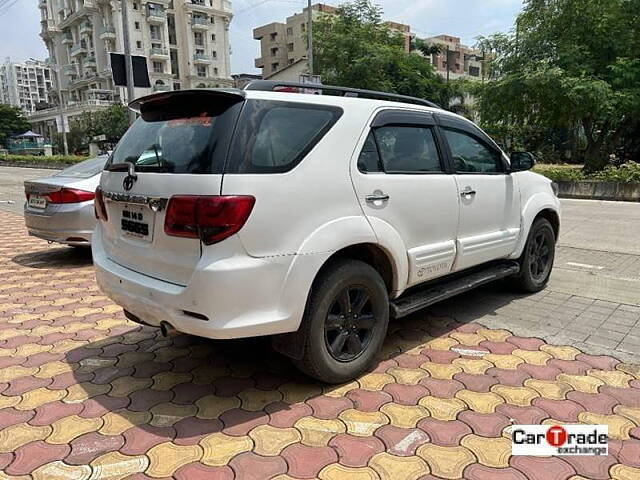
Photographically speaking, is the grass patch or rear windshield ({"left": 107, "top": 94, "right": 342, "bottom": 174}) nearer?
rear windshield ({"left": 107, "top": 94, "right": 342, "bottom": 174})

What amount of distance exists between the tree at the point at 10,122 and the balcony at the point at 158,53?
25089 mm

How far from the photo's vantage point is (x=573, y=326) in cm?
406

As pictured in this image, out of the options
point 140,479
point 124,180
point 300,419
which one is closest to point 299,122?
point 124,180

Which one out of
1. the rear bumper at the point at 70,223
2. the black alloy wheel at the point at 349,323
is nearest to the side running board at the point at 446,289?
the black alloy wheel at the point at 349,323

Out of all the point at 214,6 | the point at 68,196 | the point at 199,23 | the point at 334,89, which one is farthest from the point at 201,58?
the point at 334,89

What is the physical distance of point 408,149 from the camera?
3.50 meters

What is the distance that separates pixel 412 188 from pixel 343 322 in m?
1.04

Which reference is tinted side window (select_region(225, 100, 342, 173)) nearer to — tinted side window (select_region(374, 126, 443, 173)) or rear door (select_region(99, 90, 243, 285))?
rear door (select_region(99, 90, 243, 285))

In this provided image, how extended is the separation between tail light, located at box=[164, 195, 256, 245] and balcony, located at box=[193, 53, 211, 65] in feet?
272

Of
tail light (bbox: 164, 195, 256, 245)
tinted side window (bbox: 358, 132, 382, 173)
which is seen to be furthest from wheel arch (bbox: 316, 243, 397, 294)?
tail light (bbox: 164, 195, 256, 245)

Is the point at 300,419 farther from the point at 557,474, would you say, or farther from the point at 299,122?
the point at 299,122

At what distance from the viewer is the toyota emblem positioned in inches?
115

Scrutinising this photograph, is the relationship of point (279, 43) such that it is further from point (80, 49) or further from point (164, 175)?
point (164, 175)

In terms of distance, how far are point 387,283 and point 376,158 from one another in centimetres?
85
